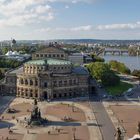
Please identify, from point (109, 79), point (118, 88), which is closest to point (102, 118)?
point (118, 88)

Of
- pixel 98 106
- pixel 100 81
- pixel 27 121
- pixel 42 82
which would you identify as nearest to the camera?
pixel 27 121

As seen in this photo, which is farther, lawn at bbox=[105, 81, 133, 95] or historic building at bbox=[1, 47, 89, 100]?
lawn at bbox=[105, 81, 133, 95]

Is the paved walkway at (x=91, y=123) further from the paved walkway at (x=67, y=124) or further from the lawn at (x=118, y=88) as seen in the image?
the lawn at (x=118, y=88)

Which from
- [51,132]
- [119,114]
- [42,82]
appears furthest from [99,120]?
[42,82]

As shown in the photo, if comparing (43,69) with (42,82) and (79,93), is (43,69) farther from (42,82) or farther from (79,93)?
(79,93)

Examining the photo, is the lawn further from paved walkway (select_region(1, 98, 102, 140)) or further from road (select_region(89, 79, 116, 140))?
paved walkway (select_region(1, 98, 102, 140))

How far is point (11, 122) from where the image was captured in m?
88.8

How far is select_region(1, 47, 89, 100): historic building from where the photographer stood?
12000 cm

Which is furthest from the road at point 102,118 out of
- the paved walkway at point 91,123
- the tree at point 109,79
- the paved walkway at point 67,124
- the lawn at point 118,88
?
the tree at point 109,79

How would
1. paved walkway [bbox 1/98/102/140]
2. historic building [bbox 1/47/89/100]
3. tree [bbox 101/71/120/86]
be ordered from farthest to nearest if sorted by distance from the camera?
tree [bbox 101/71/120/86] < historic building [bbox 1/47/89/100] < paved walkway [bbox 1/98/102/140]

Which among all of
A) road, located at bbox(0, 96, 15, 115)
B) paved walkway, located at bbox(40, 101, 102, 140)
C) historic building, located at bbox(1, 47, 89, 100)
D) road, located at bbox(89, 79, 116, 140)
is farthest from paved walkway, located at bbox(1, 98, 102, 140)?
historic building, located at bbox(1, 47, 89, 100)

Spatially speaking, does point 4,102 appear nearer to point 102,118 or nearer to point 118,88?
point 102,118

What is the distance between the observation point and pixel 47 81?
394 feet

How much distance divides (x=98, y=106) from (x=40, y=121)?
25.2 m
